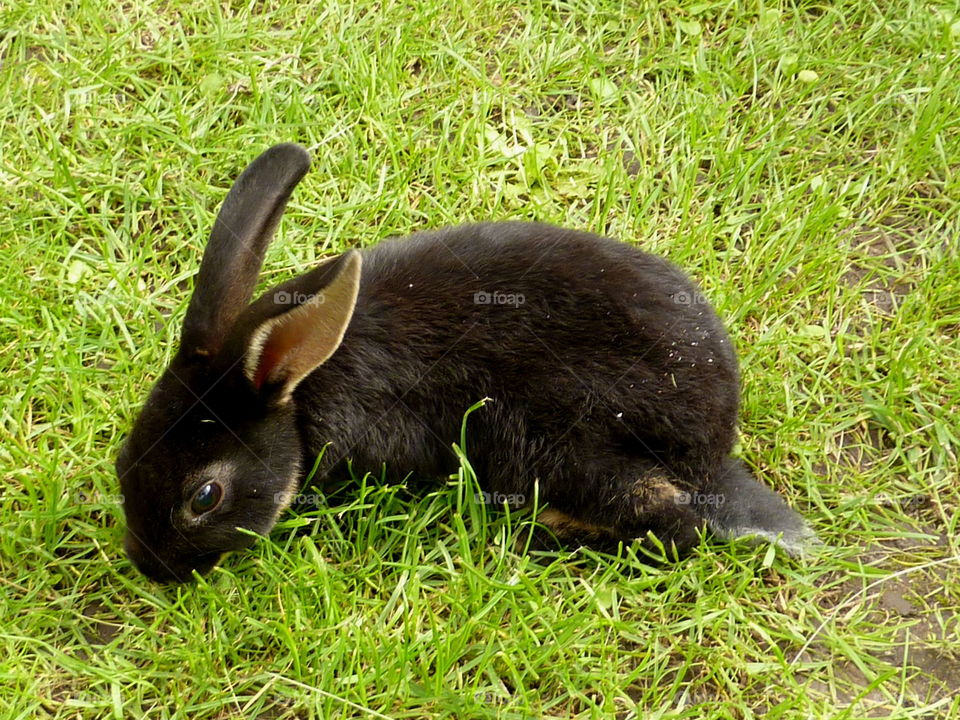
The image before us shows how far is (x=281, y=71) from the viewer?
575 centimetres

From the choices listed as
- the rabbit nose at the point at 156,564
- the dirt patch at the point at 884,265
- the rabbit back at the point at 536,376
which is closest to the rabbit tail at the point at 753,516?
the rabbit back at the point at 536,376

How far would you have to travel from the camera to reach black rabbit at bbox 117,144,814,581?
415cm

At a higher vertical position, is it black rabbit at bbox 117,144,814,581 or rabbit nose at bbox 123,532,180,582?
black rabbit at bbox 117,144,814,581

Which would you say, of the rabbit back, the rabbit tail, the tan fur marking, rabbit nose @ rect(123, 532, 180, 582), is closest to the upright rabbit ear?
the rabbit back

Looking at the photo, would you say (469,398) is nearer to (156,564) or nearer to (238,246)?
(238,246)

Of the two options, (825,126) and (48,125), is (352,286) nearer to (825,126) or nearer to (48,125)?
(48,125)

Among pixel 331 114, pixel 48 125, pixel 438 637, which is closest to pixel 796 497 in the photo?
pixel 438 637

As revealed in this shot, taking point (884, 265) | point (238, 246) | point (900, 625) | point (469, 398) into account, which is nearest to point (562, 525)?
point (469, 398)

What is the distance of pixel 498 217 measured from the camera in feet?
17.6

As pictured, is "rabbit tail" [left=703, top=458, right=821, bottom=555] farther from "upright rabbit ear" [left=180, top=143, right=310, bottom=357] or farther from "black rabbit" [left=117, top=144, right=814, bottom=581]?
"upright rabbit ear" [left=180, top=143, right=310, bottom=357]

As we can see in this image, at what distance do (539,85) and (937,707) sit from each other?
3489 millimetres

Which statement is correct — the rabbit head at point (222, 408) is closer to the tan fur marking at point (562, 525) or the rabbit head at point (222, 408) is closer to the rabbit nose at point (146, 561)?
the rabbit nose at point (146, 561)

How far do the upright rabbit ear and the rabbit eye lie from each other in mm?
503

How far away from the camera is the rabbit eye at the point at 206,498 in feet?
13.7
